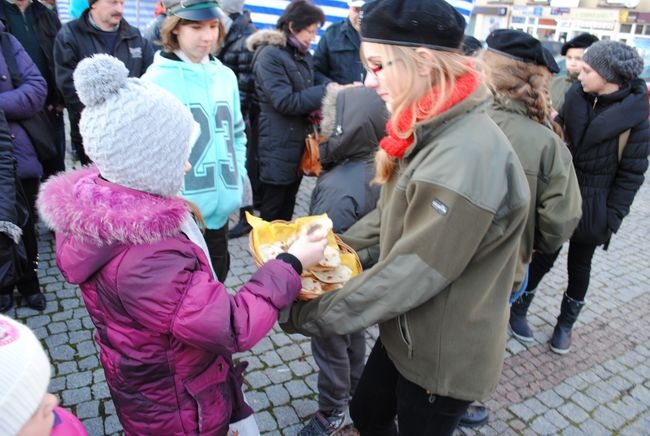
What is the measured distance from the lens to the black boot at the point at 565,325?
3.73m

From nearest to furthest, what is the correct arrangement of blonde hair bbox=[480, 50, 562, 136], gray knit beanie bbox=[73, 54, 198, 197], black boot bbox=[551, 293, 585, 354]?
gray knit beanie bbox=[73, 54, 198, 197], blonde hair bbox=[480, 50, 562, 136], black boot bbox=[551, 293, 585, 354]

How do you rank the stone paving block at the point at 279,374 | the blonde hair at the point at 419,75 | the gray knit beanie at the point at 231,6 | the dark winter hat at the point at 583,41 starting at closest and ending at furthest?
the blonde hair at the point at 419,75 → the stone paving block at the point at 279,374 → the dark winter hat at the point at 583,41 → the gray knit beanie at the point at 231,6

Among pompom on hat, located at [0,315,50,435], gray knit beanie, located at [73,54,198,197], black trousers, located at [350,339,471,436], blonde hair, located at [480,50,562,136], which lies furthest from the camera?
blonde hair, located at [480,50,562,136]

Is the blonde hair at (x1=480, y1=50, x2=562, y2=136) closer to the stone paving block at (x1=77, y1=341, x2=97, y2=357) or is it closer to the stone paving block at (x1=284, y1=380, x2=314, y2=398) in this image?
the stone paving block at (x1=284, y1=380, x2=314, y2=398)

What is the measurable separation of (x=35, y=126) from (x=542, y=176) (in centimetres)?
340

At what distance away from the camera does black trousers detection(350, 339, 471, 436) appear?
178cm

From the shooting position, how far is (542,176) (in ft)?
8.38

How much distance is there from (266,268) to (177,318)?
1.04 ft

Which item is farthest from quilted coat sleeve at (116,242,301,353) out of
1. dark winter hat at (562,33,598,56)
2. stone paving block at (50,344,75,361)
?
dark winter hat at (562,33,598,56)

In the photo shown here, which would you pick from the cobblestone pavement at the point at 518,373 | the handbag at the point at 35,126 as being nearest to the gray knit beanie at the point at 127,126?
the cobblestone pavement at the point at 518,373

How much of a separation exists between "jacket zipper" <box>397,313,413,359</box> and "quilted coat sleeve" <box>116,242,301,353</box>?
45cm

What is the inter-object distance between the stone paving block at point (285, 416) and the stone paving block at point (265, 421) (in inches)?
1.1

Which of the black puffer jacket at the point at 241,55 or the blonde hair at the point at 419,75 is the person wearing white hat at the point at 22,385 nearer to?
the blonde hair at the point at 419,75

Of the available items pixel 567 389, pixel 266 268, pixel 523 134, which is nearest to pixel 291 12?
pixel 523 134
